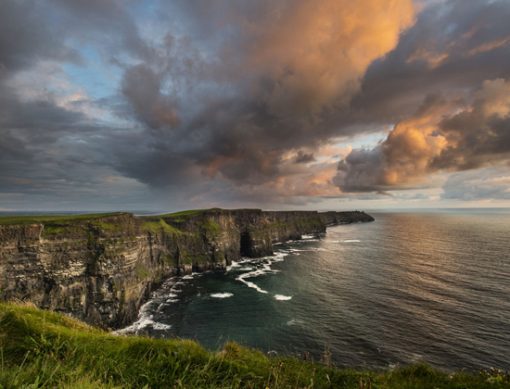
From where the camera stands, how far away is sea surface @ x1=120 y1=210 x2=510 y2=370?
3703 centimetres

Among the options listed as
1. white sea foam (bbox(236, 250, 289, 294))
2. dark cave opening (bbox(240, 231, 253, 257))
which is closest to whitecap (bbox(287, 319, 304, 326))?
white sea foam (bbox(236, 250, 289, 294))

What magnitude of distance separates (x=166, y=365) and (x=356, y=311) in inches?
1968

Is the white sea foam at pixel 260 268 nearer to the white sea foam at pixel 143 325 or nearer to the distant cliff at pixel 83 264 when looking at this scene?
the distant cliff at pixel 83 264

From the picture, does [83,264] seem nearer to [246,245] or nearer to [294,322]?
[294,322]

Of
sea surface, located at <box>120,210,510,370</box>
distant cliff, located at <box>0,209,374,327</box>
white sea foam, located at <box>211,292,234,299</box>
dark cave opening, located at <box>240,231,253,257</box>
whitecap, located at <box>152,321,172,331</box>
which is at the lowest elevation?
sea surface, located at <box>120,210,510,370</box>

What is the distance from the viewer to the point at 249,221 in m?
124

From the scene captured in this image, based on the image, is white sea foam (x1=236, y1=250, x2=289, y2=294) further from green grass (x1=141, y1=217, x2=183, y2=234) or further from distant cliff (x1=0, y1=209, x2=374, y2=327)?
green grass (x1=141, y1=217, x2=183, y2=234)

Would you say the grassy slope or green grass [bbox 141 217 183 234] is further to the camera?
green grass [bbox 141 217 183 234]

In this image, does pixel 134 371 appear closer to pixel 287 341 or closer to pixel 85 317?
pixel 287 341

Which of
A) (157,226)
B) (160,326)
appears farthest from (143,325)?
(157,226)

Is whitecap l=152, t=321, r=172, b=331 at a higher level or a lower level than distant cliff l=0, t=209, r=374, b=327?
lower

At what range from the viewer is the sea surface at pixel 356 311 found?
1458 inches

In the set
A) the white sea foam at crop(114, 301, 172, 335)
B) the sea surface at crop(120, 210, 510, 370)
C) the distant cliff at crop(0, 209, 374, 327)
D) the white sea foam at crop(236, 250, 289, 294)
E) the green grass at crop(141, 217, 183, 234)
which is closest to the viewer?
the sea surface at crop(120, 210, 510, 370)

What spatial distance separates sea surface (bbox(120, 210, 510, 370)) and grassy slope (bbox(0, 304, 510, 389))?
39.3 ft
